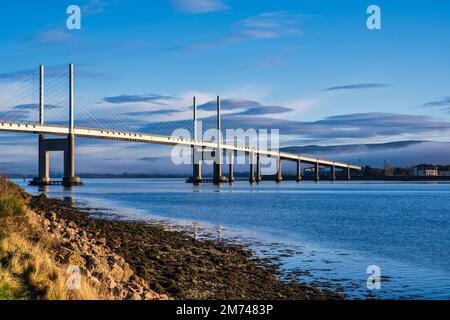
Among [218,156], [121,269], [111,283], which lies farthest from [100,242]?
[218,156]

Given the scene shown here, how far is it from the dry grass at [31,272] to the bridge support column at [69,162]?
83.1m

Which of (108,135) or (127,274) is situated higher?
(108,135)

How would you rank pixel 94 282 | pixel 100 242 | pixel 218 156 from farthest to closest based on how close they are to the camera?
pixel 218 156, pixel 100 242, pixel 94 282

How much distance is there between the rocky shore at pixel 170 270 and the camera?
12109 mm

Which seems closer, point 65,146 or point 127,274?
point 127,274

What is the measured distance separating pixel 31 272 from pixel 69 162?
293 feet

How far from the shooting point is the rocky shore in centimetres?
1211

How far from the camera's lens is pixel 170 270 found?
1518 cm

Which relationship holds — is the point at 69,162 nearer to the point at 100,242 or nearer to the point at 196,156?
the point at 196,156

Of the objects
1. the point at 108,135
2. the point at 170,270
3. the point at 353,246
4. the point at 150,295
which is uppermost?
the point at 108,135

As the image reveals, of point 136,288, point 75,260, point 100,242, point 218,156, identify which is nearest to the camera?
point 136,288

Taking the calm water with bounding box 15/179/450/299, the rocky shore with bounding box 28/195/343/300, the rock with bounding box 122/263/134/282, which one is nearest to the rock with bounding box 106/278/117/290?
the rocky shore with bounding box 28/195/343/300

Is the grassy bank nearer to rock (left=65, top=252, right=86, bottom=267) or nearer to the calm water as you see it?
rock (left=65, top=252, right=86, bottom=267)
